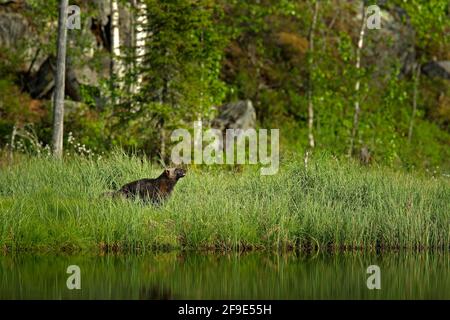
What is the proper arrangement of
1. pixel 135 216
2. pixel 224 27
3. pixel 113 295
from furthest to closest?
pixel 224 27 < pixel 135 216 < pixel 113 295

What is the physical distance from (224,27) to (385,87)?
7.35 m

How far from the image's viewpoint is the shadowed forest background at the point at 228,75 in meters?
21.0

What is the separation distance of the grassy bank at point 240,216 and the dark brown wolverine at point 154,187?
0.80ft

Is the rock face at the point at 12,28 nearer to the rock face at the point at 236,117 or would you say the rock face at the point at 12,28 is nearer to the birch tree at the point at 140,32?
the birch tree at the point at 140,32

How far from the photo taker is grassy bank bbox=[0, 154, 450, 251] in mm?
13000

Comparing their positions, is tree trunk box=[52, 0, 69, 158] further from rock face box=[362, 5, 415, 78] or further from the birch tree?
rock face box=[362, 5, 415, 78]

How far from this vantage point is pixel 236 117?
26703 millimetres

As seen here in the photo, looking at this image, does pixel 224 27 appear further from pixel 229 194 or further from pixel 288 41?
pixel 229 194

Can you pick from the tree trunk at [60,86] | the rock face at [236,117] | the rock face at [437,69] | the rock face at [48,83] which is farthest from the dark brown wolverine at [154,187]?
the rock face at [437,69]

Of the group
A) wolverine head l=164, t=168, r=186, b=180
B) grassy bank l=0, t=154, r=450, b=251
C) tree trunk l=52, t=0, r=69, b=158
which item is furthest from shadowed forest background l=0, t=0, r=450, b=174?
grassy bank l=0, t=154, r=450, b=251

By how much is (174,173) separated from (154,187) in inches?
18.3

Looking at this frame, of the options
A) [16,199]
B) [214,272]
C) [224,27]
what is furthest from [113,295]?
[224,27]

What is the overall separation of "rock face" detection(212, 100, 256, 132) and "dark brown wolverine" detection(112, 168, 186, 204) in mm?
11147

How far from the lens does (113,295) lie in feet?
33.3
